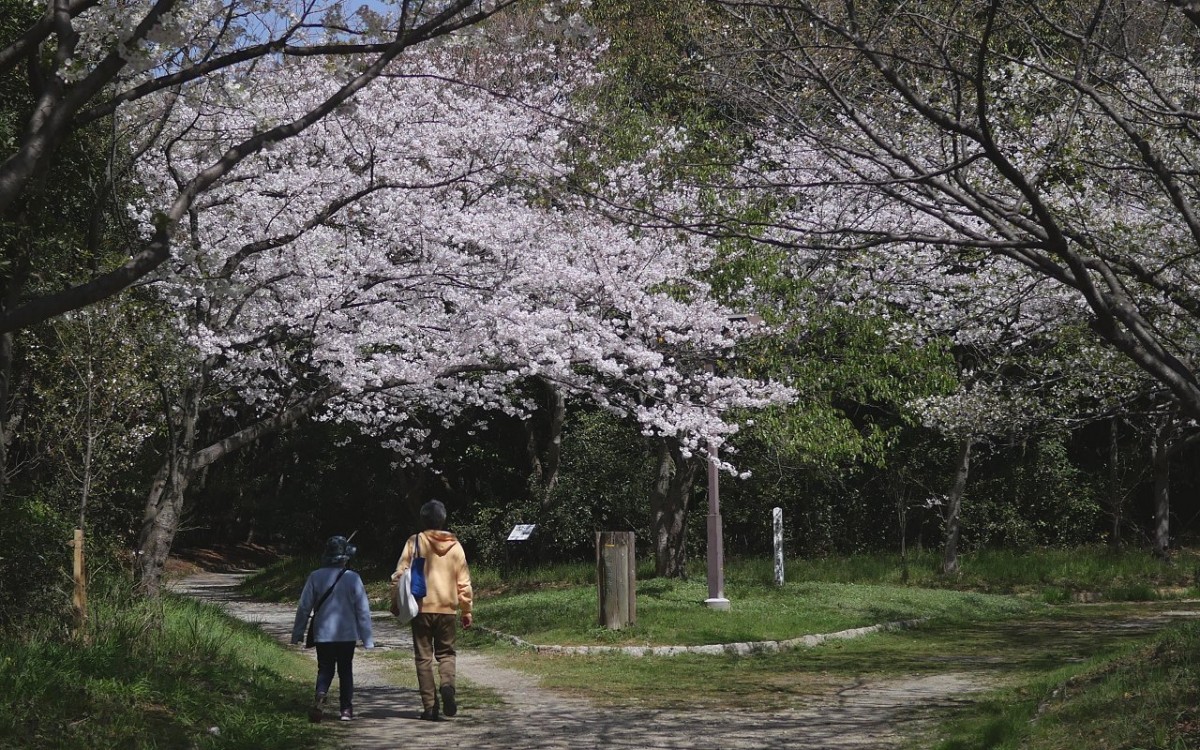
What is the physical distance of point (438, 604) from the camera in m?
8.95

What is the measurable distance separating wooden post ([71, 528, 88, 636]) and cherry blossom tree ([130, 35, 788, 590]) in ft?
9.51

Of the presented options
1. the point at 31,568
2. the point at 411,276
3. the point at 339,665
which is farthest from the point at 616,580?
the point at 31,568

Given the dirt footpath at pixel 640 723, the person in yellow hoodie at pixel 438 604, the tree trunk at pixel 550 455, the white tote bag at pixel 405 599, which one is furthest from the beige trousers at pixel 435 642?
the tree trunk at pixel 550 455

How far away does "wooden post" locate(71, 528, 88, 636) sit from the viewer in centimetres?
911

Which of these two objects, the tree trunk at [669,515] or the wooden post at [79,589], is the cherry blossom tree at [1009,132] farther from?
the tree trunk at [669,515]

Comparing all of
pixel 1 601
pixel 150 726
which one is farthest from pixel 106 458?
pixel 150 726

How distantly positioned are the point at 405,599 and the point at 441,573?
1.10 ft

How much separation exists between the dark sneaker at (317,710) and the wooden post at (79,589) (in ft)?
6.43

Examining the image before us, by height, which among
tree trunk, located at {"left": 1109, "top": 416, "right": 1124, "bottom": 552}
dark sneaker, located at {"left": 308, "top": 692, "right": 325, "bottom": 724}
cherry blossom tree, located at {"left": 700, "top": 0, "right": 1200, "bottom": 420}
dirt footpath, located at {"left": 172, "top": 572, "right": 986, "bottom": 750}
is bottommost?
dirt footpath, located at {"left": 172, "top": 572, "right": 986, "bottom": 750}

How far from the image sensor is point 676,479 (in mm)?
Answer: 20344

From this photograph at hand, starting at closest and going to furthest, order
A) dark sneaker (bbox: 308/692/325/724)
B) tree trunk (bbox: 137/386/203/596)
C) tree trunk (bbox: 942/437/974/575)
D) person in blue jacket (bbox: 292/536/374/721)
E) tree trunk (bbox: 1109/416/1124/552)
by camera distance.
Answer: dark sneaker (bbox: 308/692/325/724), person in blue jacket (bbox: 292/536/374/721), tree trunk (bbox: 137/386/203/596), tree trunk (bbox: 942/437/974/575), tree trunk (bbox: 1109/416/1124/552)

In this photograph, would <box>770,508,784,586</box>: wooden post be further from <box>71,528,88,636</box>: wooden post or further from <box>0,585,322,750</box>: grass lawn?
<box>71,528,88,636</box>: wooden post

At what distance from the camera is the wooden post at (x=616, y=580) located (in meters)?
14.4

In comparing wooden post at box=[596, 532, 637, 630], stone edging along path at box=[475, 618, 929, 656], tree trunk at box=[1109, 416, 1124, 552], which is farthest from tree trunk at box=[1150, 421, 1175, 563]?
wooden post at box=[596, 532, 637, 630]
